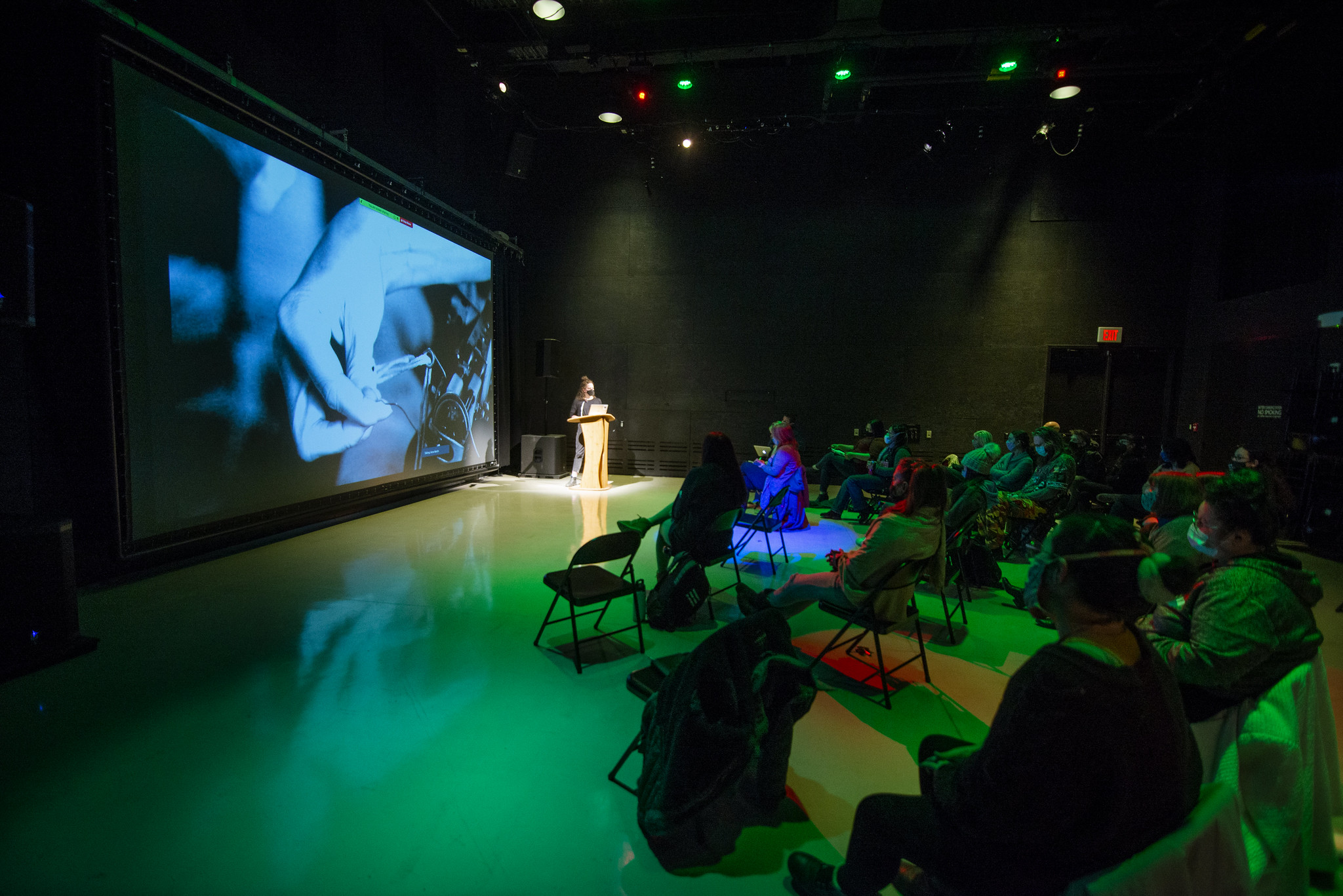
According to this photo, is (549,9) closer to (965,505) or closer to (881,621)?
(965,505)

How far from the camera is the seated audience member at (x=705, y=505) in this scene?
11.3ft

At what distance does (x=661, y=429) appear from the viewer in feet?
33.6

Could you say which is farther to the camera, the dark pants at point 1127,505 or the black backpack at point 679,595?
the dark pants at point 1127,505

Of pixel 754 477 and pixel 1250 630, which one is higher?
pixel 1250 630

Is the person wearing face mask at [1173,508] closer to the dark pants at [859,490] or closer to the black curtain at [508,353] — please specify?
the dark pants at [859,490]

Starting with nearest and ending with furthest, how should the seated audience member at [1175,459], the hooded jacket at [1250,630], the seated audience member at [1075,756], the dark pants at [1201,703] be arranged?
the seated audience member at [1075,756] < the hooded jacket at [1250,630] < the dark pants at [1201,703] < the seated audience member at [1175,459]

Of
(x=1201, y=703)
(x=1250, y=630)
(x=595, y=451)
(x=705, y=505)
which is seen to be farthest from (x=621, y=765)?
(x=595, y=451)

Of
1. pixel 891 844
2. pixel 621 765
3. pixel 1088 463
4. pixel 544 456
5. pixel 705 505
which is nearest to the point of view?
pixel 891 844

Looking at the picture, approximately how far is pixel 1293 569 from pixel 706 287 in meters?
8.97

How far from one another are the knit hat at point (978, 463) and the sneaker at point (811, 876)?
15.3ft

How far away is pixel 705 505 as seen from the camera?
347 centimetres

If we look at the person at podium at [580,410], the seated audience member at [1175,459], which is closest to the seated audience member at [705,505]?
the seated audience member at [1175,459]

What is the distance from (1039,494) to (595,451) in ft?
18.9

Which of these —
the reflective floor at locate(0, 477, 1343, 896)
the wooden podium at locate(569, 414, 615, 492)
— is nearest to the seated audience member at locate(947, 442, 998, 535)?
the reflective floor at locate(0, 477, 1343, 896)
